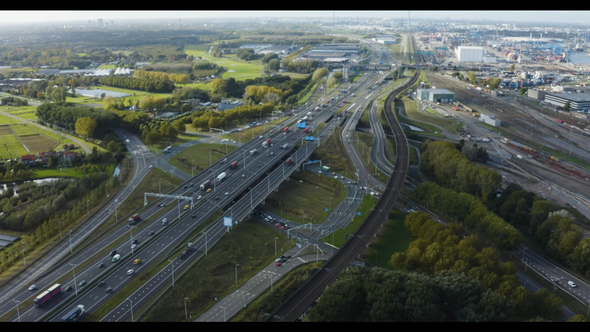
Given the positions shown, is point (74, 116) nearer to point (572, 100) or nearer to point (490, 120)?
point (490, 120)

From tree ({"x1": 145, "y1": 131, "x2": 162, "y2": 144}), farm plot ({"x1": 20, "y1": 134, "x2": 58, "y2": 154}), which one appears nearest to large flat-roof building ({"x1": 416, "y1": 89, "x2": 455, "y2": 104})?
tree ({"x1": 145, "y1": 131, "x2": 162, "y2": 144})

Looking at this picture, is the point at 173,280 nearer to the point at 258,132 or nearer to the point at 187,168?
the point at 187,168

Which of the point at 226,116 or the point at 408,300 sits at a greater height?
the point at 226,116

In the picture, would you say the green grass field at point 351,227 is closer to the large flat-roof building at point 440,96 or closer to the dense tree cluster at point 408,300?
the dense tree cluster at point 408,300

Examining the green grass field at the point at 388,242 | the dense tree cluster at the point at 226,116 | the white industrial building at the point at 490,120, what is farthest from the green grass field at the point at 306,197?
the white industrial building at the point at 490,120

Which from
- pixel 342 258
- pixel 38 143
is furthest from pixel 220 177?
pixel 38 143
